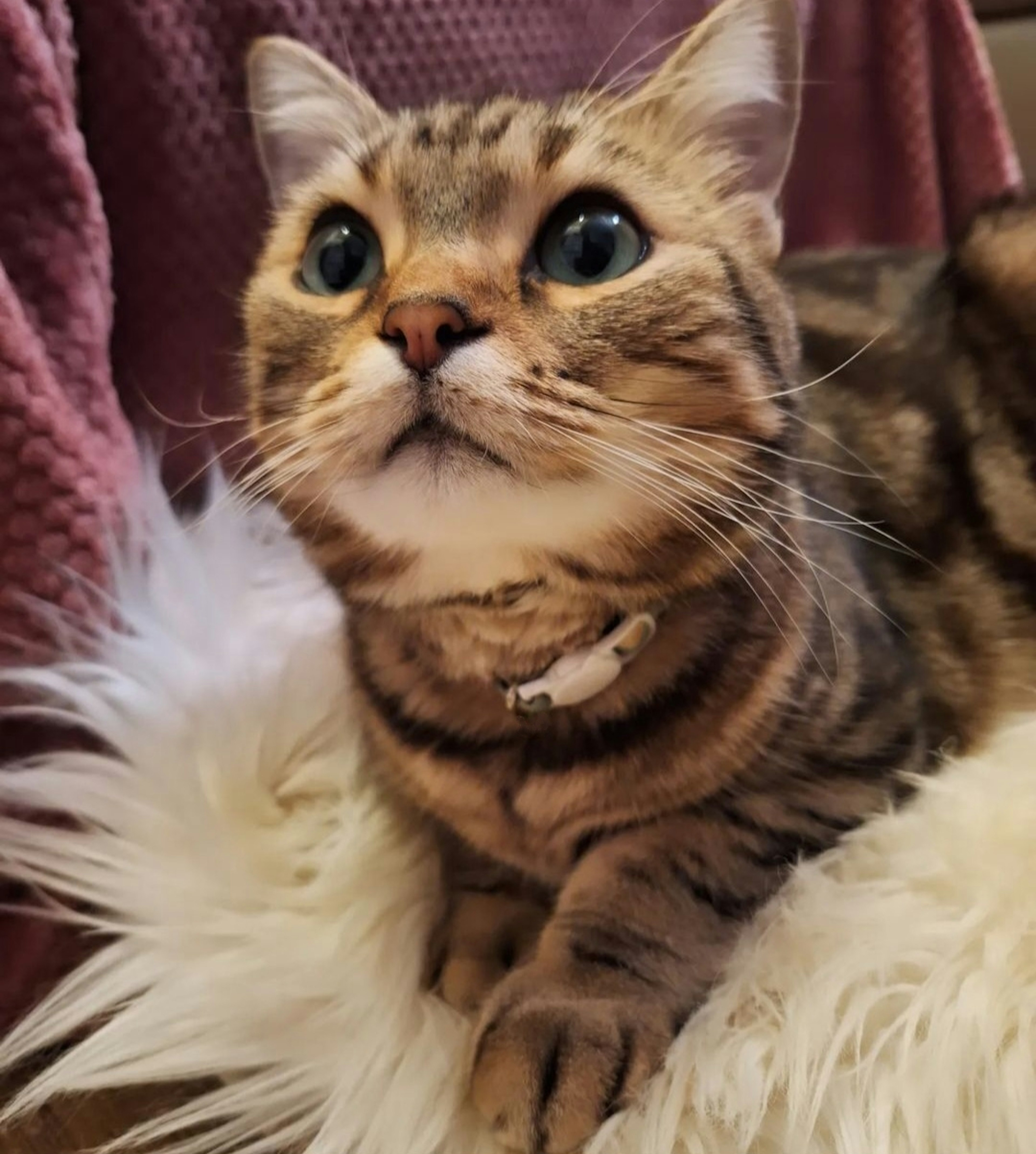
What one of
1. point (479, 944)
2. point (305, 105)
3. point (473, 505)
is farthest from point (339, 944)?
point (305, 105)

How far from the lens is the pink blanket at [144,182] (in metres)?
0.74

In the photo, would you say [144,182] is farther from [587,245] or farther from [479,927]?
[479,927]

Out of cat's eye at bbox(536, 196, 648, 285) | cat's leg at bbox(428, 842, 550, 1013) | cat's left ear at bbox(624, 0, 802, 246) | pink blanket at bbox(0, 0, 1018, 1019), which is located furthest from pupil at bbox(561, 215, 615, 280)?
cat's leg at bbox(428, 842, 550, 1013)

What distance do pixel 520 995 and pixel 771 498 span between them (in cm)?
32

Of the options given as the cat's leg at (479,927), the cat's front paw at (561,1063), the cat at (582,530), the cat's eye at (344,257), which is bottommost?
the cat's leg at (479,927)

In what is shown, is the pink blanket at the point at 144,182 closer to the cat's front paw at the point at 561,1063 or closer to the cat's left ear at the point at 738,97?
the cat's left ear at the point at 738,97

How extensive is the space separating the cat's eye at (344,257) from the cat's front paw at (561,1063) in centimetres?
43

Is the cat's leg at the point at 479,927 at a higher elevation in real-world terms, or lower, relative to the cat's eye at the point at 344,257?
lower

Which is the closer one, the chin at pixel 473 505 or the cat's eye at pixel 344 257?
the chin at pixel 473 505

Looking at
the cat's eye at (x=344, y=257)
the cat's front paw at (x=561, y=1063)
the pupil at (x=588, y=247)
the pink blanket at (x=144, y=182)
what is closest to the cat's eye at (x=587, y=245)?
the pupil at (x=588, y=247)

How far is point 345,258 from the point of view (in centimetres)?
67

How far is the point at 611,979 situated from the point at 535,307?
1.22 ft

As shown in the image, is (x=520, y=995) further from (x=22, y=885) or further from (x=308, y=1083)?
(x=22, y=885)

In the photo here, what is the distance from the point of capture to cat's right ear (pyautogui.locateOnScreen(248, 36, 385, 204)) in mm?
741
